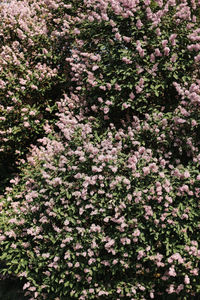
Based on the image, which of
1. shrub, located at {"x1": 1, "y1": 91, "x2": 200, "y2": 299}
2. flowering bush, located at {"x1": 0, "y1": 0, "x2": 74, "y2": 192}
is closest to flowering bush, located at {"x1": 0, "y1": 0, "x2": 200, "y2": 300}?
shrub, located at {"x1": 1, "y1": 91, "x2": 200, "y2": 299}

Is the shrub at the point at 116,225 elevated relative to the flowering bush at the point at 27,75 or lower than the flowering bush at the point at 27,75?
lower

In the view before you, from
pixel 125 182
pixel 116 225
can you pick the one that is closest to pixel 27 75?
pixel 125 182

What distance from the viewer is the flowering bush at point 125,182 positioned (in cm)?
423

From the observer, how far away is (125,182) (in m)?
4.17

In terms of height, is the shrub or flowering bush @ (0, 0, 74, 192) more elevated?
flowering bush @ (0, 0, 74, 192)

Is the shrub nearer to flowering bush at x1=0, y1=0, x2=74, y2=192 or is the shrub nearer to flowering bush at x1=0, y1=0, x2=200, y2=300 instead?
flowering bush at x1=0, y1=0, x2=200, y2=300

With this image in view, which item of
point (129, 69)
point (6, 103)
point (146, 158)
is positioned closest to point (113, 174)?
point (146, 158)

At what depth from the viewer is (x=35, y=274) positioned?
4.81 m

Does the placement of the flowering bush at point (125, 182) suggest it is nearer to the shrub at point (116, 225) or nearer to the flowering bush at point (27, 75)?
the shrub at point (116, 225)

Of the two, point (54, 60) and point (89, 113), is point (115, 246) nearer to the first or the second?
point (89, 113)

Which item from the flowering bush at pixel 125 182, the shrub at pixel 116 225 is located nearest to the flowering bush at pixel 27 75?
the flowering bush at pixel 125 182

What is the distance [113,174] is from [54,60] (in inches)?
153

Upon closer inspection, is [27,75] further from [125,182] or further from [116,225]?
[116,225]

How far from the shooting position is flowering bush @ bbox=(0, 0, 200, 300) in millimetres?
4227
